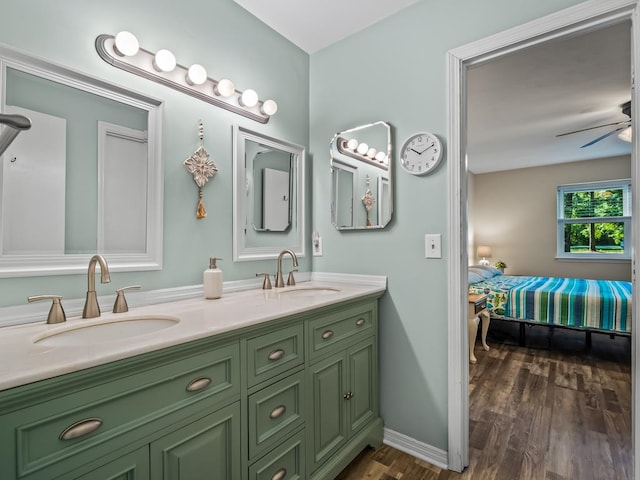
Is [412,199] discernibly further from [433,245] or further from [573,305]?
[573,305]

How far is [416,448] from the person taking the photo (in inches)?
72.7

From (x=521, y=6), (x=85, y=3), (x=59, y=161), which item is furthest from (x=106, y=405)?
(x=521, y=6)

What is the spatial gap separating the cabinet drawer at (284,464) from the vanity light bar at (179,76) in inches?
63.5

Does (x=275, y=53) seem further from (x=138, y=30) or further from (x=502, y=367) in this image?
(x=502, y=367)

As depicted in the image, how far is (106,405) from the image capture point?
2.72ft

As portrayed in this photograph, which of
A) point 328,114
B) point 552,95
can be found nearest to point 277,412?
point 328,114

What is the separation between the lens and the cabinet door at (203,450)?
3.08 ft

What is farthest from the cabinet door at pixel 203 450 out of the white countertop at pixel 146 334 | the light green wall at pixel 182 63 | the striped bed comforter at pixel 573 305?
the striped bed comforter at pixel 573 305

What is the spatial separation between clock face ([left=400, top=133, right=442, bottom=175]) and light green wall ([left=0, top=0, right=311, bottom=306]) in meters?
0.78

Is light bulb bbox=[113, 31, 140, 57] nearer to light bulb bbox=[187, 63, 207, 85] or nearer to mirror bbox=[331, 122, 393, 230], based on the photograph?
light bulb bbox=[187, 63, 207, 85]

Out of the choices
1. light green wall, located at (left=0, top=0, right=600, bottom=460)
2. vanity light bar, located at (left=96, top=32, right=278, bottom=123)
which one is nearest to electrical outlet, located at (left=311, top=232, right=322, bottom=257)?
light green wall, located at (left=0, top=0, right=600, bottom=460)

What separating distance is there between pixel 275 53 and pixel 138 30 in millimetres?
873

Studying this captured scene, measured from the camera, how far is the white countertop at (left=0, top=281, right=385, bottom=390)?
74 centimetres

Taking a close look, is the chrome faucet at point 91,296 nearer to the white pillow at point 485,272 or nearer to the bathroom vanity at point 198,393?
the bathroom vanity at point 198,393
